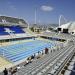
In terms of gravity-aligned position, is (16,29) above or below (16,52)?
above

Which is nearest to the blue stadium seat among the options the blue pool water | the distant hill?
the distant hill

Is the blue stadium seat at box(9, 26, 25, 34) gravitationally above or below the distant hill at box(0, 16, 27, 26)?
below

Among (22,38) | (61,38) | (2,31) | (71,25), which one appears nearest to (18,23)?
(22,38)

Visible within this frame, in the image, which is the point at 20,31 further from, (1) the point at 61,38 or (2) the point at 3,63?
(2) the point at 3,63

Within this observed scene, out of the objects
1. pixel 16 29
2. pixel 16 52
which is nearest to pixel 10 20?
pixel 16 29

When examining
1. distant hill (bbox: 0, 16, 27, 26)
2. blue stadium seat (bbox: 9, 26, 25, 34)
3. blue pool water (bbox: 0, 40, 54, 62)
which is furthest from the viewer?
blue stadium seat (bbox: 9, 26, 25, 34)

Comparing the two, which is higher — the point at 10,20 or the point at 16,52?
the point at 10,20

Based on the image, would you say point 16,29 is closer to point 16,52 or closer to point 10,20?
point 10,20

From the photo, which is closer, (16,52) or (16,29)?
(16,52)

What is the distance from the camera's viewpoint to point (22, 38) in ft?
144

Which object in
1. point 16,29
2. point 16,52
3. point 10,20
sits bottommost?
point 16,52

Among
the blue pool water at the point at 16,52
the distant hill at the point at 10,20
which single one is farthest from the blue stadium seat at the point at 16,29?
the blue pool water at the point at 16,52

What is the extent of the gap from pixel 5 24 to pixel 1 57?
1856 centimetres

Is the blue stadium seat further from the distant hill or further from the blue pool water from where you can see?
the blue pool water
